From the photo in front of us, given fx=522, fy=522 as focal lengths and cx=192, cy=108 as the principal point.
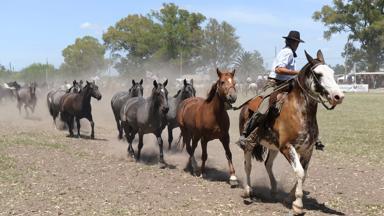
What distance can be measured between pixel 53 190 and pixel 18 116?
21.0 meters

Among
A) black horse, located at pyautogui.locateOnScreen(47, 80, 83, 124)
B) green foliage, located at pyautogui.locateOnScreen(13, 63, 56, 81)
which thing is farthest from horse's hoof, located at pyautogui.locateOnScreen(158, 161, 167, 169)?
green foliage, located at pyautogui.locateOnScreen(13, 63, 56, 81)

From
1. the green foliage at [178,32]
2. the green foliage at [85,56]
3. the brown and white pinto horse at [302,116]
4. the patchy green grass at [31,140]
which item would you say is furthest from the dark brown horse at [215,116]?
the green foliage at [85,56]

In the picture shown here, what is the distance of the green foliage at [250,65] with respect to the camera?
73.8 m

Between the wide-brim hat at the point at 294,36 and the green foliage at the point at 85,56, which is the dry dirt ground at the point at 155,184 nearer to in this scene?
the wide-brim hat at the point at 294,36

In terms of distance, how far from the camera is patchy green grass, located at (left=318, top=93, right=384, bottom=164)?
13.8 m

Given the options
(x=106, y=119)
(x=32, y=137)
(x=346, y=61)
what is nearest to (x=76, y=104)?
(x=32, y=137)

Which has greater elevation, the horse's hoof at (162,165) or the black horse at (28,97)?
the black horse at (28,97)

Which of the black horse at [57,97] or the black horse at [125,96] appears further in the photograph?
the black horse at [57,97]

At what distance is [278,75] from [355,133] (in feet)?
34.4

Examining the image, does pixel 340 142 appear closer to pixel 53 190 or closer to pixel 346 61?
pixel 53 190

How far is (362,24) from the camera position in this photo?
259 feet

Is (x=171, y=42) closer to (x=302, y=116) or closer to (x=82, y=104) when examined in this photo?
(x=82, y=104)

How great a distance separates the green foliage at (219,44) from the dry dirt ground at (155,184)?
65281 mm

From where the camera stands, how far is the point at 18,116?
29188 millimetres
